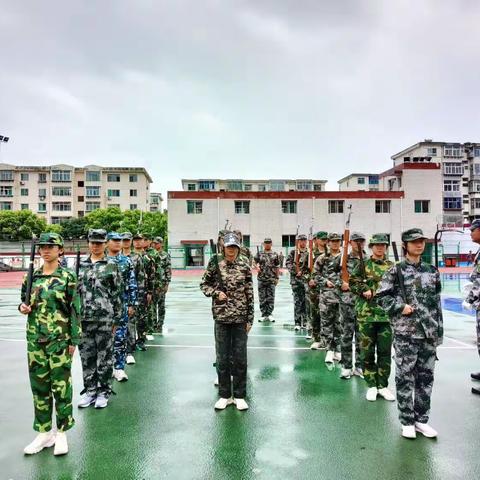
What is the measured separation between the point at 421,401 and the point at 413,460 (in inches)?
24.5

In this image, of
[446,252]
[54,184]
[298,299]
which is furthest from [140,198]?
[298,299]

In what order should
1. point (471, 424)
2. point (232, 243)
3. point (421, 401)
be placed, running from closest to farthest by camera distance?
point (421, 401) → point (471, 424) → point (232, 243)

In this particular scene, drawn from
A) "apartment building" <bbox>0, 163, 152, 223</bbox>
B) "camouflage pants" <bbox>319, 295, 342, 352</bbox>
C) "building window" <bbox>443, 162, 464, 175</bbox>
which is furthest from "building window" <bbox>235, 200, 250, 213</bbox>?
"building window" <bbox>443, 162, 464, 175</bbox>

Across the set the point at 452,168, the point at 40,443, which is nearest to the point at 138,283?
the point at 40,443

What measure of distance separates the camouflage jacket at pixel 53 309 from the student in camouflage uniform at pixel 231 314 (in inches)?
56.3

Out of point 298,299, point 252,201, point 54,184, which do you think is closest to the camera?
point 298,299

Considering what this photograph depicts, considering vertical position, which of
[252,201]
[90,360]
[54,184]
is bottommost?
[90,360]

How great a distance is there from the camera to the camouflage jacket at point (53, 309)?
351 cm

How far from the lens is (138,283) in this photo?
658 centimetres

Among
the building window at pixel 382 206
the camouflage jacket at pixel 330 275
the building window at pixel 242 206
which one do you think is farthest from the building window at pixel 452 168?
the camouflage jacket at pixel 330 275

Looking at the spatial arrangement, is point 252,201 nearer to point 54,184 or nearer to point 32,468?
point 32,468

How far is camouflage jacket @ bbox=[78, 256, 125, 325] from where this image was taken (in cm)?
442

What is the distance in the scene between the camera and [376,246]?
477cm

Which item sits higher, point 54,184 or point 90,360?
point 54,184
